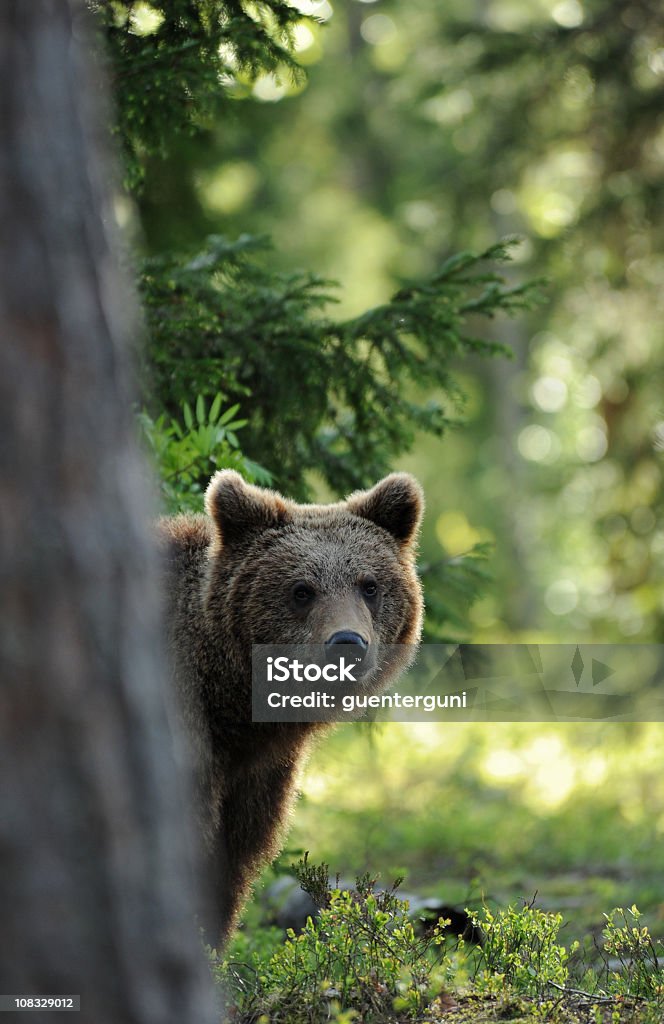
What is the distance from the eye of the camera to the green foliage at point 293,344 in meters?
6.00

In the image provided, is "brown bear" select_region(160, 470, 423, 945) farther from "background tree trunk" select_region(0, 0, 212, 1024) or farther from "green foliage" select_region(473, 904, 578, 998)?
"background tree trunk" select_region(0, 0, 212, 1024)

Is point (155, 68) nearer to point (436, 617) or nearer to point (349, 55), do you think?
point (436, 617)

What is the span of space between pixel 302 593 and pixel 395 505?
2.24 feet

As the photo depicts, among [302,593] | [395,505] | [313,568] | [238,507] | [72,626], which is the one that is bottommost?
[72,626]

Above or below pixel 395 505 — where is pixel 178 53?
above

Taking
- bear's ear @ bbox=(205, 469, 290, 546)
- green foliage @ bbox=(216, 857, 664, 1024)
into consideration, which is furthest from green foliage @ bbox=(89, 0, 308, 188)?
Result: green foliage @ bbox=(216, 857, 664, 1024)

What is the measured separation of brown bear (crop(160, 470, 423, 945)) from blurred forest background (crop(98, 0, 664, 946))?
35.6 inches

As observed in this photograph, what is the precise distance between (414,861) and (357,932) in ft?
17.9

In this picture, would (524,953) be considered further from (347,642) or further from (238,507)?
(238,507)

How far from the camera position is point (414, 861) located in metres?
9.06

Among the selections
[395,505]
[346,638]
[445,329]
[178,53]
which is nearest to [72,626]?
[346,638]

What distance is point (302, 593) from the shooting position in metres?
4.51

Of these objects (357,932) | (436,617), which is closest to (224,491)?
(357,932)

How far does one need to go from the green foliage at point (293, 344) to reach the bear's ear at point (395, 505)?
1.36m
